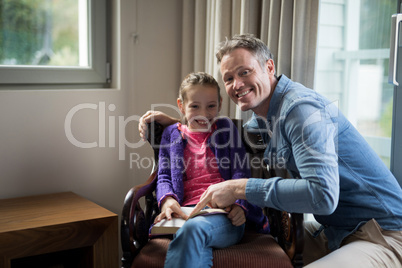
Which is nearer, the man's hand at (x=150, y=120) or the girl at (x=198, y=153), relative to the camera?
the girl at (x=198, y=153)

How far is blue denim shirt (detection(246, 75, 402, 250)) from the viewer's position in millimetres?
1469

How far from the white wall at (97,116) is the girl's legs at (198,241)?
1199 millimetres

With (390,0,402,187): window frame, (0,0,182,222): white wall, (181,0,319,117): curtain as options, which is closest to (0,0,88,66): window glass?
(0,0,182,222): white wall

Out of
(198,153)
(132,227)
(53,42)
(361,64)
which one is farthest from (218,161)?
(53,42)

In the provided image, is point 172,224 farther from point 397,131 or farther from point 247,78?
point 397,131

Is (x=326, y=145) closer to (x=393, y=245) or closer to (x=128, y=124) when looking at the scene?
(x=393, y=245)

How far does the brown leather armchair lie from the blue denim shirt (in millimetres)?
159

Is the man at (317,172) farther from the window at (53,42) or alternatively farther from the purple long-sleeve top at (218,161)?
the window at (53,42)

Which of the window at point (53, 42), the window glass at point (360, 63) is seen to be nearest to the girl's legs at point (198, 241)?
the window glass at point (360, 63)

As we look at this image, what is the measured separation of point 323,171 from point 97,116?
1546mm

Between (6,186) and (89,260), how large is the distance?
63 centimetres

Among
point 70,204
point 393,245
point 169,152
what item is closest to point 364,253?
point 393,245

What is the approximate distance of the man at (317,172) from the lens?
58.2 inches

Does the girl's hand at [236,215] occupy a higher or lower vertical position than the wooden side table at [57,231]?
higher
